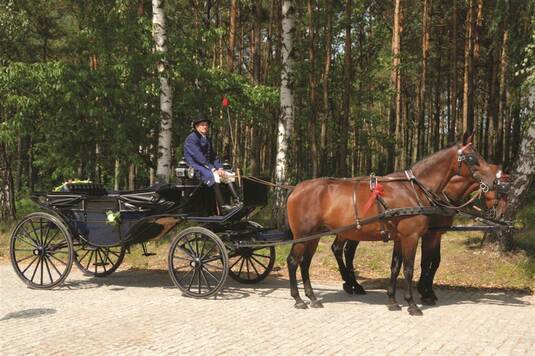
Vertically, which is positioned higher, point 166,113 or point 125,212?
point 166,113

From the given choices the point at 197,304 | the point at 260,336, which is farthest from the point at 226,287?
the point at 260,336

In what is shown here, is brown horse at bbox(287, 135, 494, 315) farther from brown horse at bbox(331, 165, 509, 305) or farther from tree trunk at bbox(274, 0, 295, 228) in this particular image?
tree trunk at bbox(274, 0, 295, 228)

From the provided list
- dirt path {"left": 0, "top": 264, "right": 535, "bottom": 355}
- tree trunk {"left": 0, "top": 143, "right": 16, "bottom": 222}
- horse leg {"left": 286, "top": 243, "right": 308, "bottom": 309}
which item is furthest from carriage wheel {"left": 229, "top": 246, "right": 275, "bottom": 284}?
tree trunk {"left": 0, "top": 143, "right": 16, "bottom": 222}

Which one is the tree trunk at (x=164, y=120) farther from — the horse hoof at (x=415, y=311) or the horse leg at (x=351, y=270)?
the horse hoof at (x=415, y=311)

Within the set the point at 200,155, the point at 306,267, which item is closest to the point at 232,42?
the point at 200,155

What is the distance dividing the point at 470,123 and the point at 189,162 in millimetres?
14709

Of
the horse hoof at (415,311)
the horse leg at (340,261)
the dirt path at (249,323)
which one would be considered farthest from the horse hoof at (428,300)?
the horse leg at (340,261)

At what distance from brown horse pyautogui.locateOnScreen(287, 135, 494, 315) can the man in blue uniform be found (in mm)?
1166

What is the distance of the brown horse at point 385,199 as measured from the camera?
23.5 ft

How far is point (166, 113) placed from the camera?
480 inches

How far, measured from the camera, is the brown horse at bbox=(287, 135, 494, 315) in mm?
7168

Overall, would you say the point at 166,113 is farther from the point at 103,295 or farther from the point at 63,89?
the point at 103,295

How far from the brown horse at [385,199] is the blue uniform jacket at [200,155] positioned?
1.35 meters

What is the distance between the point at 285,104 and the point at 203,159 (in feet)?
16.7
